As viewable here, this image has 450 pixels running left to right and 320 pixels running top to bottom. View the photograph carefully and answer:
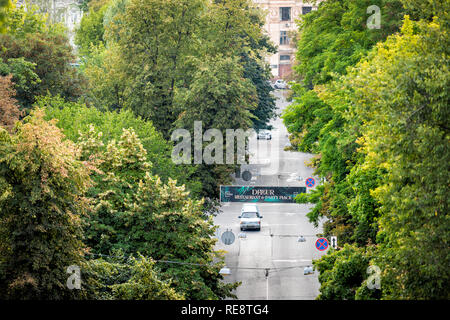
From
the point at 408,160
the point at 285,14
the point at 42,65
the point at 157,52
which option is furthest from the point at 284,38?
the point at 408,160

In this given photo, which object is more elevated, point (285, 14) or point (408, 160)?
point (285, 14)

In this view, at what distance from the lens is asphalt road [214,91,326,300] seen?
1454 inches

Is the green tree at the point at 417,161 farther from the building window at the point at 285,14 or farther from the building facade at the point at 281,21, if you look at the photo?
the building window at the point at 285,14

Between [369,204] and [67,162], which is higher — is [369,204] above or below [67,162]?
below

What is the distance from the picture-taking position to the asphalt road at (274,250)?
36.9 meters

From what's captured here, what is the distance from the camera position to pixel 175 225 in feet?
90.9

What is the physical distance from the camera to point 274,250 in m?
43.5

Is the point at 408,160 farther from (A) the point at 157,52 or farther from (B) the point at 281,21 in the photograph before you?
(B) the point at 281,21

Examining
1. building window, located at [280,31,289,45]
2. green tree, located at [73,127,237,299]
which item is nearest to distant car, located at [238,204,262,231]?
green tree, located at [73,127,237,299]

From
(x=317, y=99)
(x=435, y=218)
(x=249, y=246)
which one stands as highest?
(x=317, y=99)
